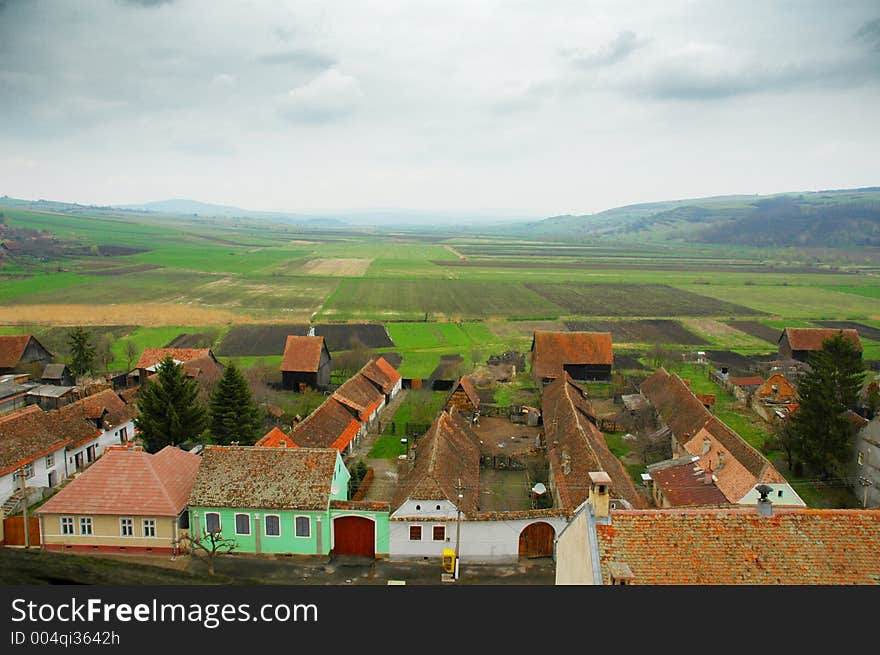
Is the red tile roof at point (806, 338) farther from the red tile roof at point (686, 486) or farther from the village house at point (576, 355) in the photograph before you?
the red tile roof at point (686, 486)

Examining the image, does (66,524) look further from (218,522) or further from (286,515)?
(286,515)

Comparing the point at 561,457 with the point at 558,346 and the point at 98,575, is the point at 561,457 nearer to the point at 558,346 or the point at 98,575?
the point at 98,575

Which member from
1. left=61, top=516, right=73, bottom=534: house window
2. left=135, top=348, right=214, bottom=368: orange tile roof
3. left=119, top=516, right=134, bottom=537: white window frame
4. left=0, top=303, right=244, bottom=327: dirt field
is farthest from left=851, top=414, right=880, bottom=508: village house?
left=0, top=303, right=244, bottom=327: dirt field

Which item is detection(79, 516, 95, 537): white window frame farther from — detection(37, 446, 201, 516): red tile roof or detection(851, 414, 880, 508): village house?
detection(851, 414, 880, 508): village house

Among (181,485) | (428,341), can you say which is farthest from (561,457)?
(428,341)

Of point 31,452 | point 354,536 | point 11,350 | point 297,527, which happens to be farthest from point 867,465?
point 11,350

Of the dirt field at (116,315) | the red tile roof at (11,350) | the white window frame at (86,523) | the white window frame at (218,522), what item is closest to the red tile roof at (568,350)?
the white window frame at (218,522)
